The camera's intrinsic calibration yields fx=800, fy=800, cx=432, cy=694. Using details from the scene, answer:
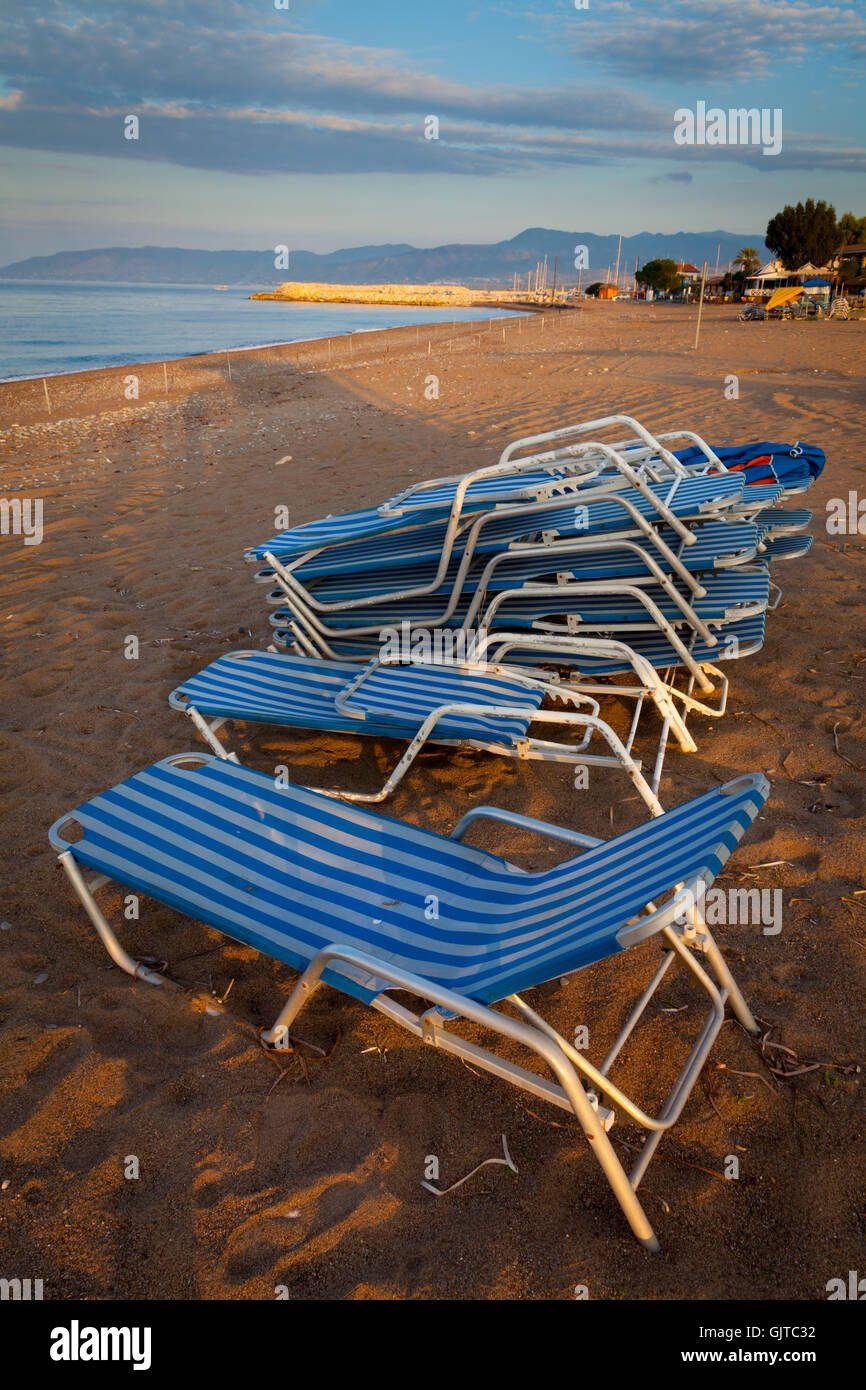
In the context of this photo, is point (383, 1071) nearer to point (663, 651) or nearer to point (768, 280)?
point (663, 651)

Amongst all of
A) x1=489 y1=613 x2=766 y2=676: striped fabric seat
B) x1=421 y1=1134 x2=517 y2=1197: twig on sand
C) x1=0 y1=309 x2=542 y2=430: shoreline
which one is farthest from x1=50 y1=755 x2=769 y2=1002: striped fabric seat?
x1=0 y1=309 x2=542 y2=430: shoreline

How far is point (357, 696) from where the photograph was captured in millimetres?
3430

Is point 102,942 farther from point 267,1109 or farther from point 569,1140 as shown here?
point 569,1140

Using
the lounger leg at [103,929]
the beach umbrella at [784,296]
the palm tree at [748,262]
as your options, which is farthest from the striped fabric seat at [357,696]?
the palm tree at [748,262]

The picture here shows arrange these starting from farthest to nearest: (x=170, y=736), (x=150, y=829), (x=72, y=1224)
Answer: (x=170, y=736) < (x=150, y=829) < (x=72, y=1224)

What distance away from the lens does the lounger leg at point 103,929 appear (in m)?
2.46

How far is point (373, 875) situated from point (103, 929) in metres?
0.90

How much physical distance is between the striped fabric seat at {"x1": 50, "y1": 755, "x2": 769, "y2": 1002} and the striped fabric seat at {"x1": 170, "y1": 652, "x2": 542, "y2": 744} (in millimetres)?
554

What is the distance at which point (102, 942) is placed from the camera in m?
2.64

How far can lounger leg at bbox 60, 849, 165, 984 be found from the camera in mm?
2455

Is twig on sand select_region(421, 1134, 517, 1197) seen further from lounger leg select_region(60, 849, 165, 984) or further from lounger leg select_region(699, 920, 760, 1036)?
lounger leg select_region(60, 849, 165, 984)

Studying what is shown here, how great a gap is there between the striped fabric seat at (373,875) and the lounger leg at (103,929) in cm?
5

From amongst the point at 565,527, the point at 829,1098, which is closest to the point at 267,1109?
the point at 829,1098
